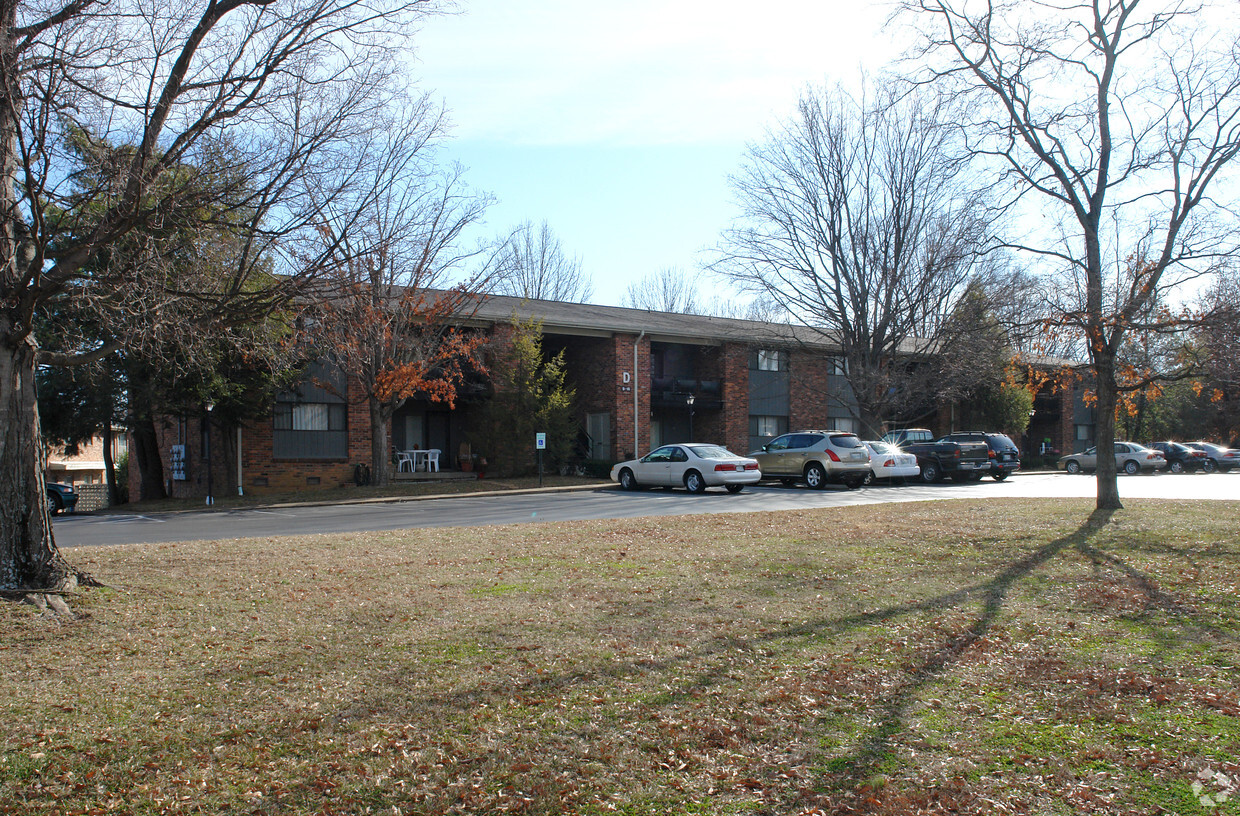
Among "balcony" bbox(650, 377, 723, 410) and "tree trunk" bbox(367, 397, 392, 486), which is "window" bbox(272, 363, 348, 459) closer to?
"tree trunk" bbox(367, 397, 392, 486)

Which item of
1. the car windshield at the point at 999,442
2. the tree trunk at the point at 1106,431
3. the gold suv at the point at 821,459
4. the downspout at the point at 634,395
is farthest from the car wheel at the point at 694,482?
the car windshield at the point at 999,442

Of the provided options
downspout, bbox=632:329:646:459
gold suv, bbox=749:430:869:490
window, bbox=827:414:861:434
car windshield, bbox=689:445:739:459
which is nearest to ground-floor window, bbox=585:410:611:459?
downspout, bbox=632:329:646:459

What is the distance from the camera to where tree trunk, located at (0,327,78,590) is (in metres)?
7.16

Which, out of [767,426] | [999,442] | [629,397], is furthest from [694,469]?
[767,426]

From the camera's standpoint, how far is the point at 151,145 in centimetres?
700

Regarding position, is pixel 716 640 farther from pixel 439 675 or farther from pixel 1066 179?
pixel 1066 179

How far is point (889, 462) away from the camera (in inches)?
1008

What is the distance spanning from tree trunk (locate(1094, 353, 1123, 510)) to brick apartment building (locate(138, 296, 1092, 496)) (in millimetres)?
18705

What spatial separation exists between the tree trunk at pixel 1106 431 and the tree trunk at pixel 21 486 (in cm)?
1355

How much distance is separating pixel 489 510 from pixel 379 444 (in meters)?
9.22

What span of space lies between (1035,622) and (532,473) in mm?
23391

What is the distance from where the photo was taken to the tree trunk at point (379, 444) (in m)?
25.7

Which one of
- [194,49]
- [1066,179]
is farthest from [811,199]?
[194,49]

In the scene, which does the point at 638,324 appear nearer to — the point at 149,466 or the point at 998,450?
the point at 998,450
